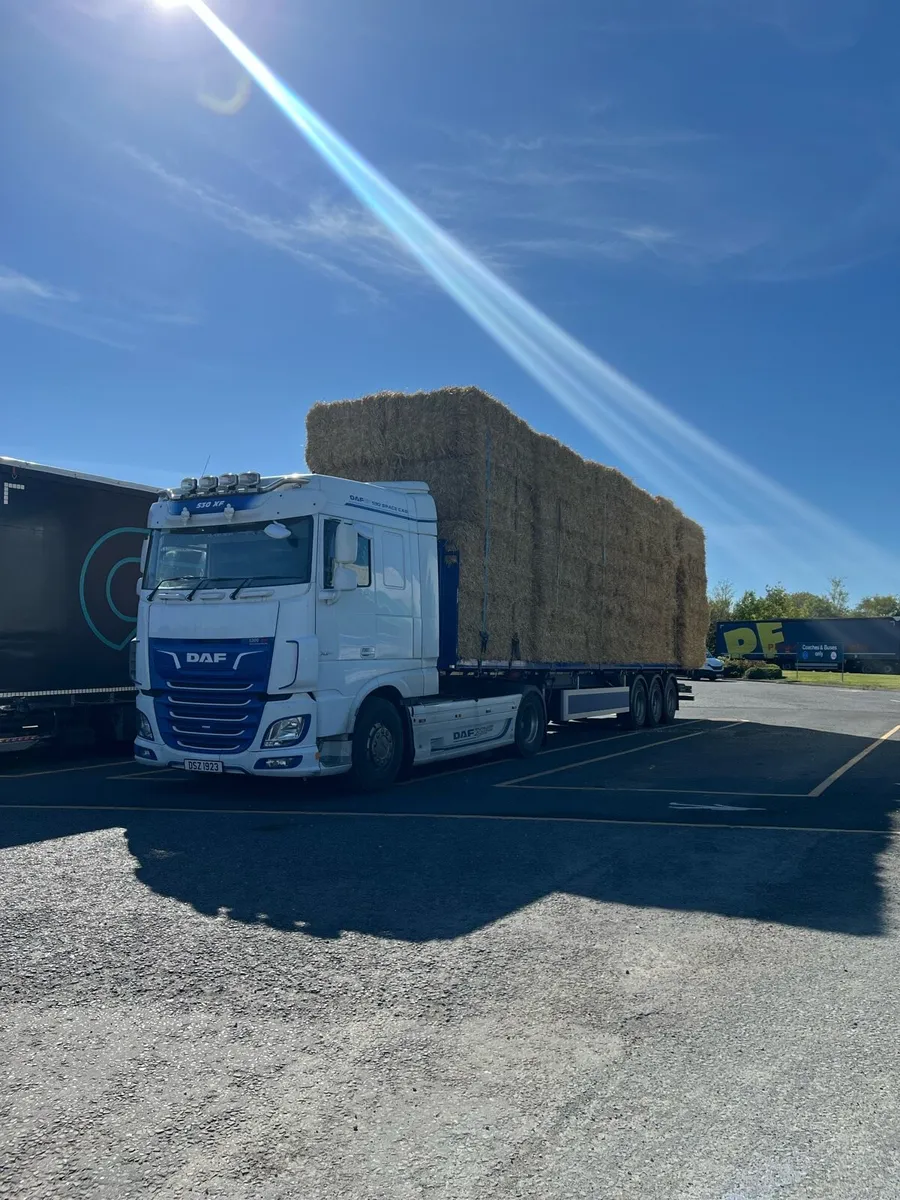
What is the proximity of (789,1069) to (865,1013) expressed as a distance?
83 centimetres

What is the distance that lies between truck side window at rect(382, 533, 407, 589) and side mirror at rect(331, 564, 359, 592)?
0.87m

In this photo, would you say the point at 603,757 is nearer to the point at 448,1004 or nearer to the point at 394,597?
the point at 394,597

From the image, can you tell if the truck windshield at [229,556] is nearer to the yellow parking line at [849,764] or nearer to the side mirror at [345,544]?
the side mirror at [345,544]

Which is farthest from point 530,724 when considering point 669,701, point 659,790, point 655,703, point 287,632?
point 669,701

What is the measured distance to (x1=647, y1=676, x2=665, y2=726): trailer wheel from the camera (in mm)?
20906

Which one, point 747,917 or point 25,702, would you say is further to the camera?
point 25,702

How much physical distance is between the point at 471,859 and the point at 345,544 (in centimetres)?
392

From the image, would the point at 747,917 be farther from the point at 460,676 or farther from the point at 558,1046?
the point at 460,676

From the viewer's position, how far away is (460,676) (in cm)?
1326

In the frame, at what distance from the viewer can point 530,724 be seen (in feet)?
48.8

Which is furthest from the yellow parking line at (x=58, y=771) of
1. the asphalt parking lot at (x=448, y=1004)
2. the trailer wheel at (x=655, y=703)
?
the trailer wheel at (x=655, y=703)

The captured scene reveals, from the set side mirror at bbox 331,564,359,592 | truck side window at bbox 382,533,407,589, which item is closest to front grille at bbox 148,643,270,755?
side mirror at bbox 331,564,359,592

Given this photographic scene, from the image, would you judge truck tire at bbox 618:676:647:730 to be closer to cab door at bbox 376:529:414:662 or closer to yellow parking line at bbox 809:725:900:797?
yellow parking line at bbox 809:725:900:797

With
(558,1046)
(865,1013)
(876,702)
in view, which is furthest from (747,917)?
(876,702)
